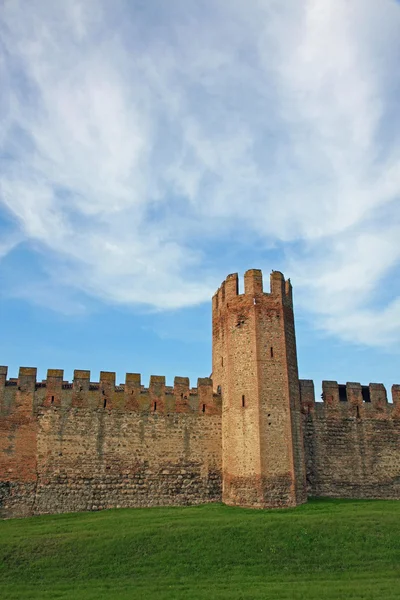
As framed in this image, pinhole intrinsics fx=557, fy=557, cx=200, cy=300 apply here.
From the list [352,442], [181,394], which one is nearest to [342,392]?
[352,442]

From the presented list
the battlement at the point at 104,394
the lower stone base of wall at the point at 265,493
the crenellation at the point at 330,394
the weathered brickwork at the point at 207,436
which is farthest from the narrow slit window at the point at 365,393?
the battlement at the point at 104,394

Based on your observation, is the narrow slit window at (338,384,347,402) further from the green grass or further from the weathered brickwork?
the green grass

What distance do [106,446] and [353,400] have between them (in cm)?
1332

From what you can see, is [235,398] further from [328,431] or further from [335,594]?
[335,594]

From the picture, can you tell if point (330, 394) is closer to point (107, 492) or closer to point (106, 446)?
point (106, 446)

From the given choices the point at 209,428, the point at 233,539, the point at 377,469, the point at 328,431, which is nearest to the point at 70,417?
the point at 209,428

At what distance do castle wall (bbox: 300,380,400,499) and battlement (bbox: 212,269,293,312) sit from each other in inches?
198

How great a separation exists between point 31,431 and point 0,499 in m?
3.02

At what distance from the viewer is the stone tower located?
961 inches

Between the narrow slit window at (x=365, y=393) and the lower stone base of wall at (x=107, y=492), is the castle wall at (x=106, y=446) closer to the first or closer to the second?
the lower stone base of wall at (x=107, y=492)

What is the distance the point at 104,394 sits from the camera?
26.3m

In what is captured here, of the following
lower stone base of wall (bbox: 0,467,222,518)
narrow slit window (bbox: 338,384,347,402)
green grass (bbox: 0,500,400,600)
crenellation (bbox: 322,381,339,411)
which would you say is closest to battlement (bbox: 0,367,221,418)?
lower stone base of wall (bbox: 0,467,222,518)

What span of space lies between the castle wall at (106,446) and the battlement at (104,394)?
46mm

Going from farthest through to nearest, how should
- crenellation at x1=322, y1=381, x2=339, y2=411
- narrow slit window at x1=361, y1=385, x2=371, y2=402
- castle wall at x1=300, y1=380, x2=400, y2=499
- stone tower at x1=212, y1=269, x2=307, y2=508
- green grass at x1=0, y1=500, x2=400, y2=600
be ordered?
narrow slit window at x1=361, y1=385, x2=371, y2=402 < crenellation at x1=322, y1=381, x2=339, y2=411 < castle wall at x1=300, y1=380, x2=400, y2=499 < stone tower at x1=212, y1=269, x2=307, y2=508 < green grass at x1=0, y1=500, x2=400, y2=600
